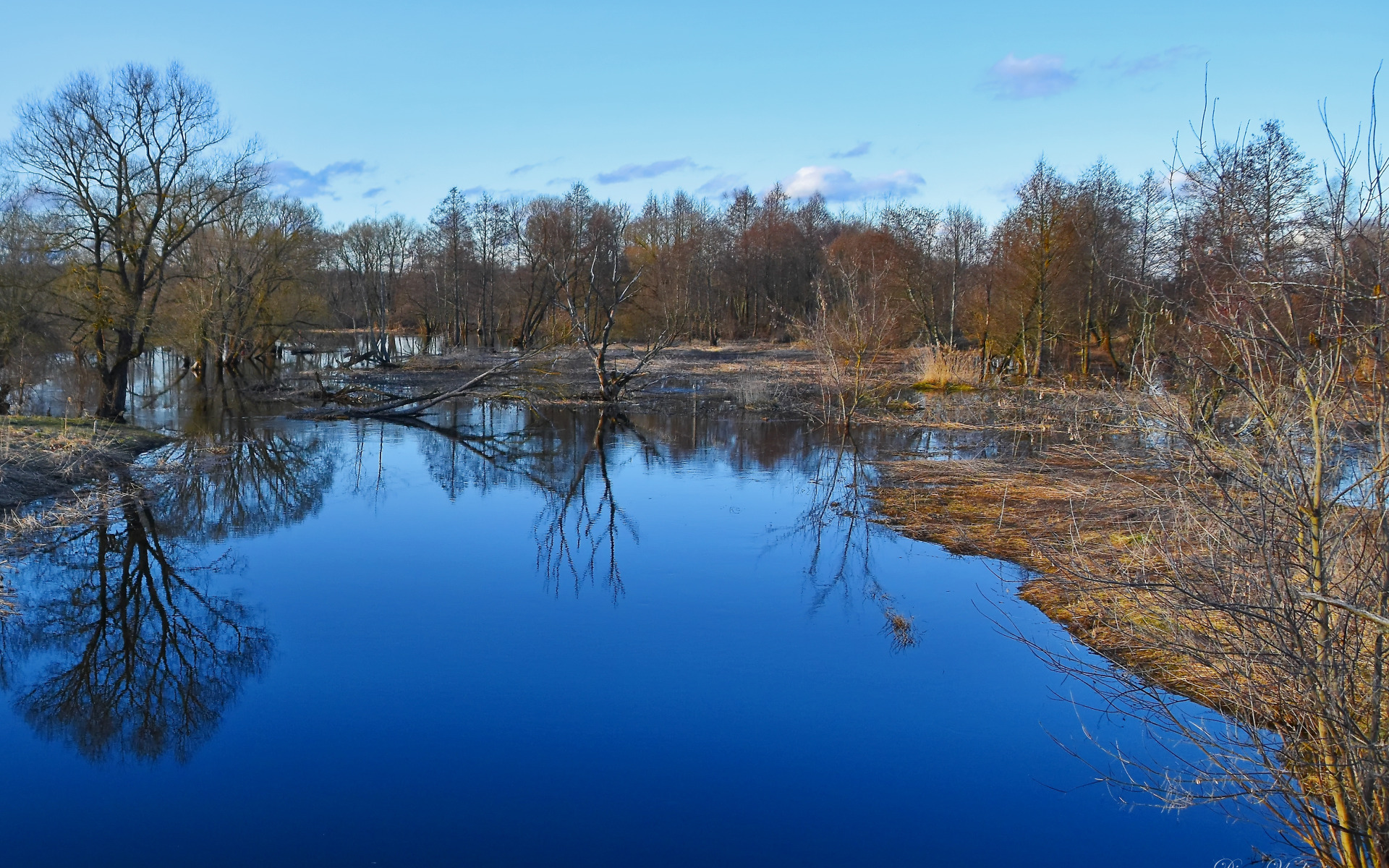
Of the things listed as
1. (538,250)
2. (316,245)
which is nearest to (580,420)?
(316,245)

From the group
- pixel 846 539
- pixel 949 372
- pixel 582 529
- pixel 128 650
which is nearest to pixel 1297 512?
pixel 846 539

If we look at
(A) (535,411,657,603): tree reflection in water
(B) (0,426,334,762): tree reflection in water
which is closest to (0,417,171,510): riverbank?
(B) (0,426,334,762): tree reflection in water

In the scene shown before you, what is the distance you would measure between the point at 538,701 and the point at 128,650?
3.42m

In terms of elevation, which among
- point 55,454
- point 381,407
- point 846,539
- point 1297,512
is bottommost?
point 846,539

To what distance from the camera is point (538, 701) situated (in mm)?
6254

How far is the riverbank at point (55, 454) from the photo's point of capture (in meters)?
11.6

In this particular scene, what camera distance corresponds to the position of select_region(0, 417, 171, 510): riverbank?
11.6m

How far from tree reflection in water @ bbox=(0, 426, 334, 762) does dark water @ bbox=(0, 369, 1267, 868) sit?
3 centimetres

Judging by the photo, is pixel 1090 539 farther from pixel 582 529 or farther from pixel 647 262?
pixel 647 262

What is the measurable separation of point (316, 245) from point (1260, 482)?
119 ft

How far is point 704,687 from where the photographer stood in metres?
6.50

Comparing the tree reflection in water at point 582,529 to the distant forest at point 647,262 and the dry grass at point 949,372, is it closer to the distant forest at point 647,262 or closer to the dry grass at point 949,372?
the distant forest at point 647,262

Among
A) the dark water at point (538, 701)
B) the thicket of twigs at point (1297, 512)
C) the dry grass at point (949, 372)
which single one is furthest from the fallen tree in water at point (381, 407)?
the thicket of twigs at point (1297, 512)

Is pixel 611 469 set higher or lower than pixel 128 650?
higher
